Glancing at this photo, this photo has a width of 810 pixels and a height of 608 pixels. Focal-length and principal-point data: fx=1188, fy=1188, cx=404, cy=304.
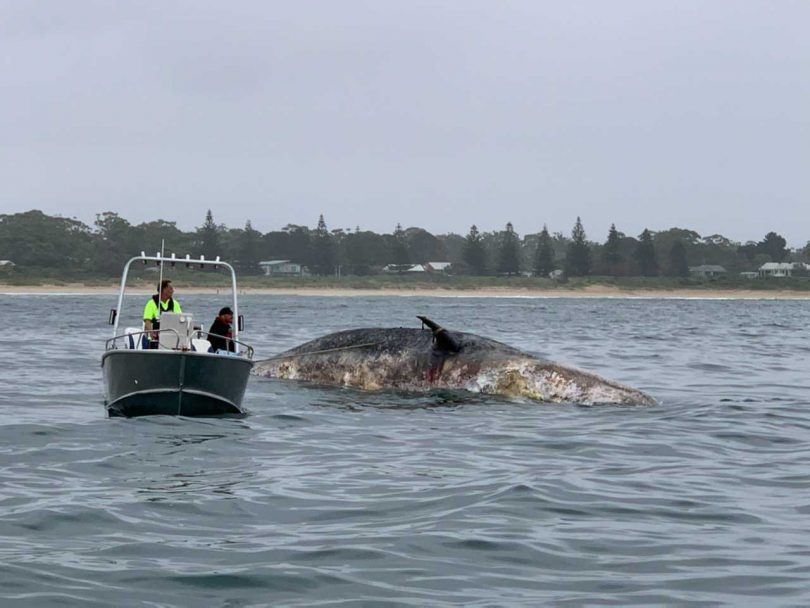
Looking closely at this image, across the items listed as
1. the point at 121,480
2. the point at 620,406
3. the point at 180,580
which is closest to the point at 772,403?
the point at 620,406

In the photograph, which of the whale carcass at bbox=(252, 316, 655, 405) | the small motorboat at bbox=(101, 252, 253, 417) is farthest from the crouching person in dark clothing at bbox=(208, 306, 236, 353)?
the whale carcass at bbox=(252, 316, 655, 405)

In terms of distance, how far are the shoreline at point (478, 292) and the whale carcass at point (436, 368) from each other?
94465 millimetres

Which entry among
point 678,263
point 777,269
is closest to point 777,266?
point 777,269

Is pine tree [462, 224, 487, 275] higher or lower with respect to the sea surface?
higher

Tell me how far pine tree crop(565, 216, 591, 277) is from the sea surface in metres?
143

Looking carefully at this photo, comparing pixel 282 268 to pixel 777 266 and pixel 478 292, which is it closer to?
pixel 478 292

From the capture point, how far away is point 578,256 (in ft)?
534

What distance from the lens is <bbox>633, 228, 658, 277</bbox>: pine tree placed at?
557 ft

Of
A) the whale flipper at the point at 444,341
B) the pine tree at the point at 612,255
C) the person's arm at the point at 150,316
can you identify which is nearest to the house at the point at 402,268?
the pine tree at the point at 612,255

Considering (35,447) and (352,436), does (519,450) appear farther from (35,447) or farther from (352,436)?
(35,447)

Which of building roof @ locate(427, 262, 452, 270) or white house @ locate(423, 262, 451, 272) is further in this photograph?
building roof @ locate(427, 262, 452, 270)

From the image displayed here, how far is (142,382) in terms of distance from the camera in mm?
16188

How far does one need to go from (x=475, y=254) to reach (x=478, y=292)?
28.0 meters

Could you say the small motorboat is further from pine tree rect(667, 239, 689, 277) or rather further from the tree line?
pine tree rect(667, 239, 689, 277)
